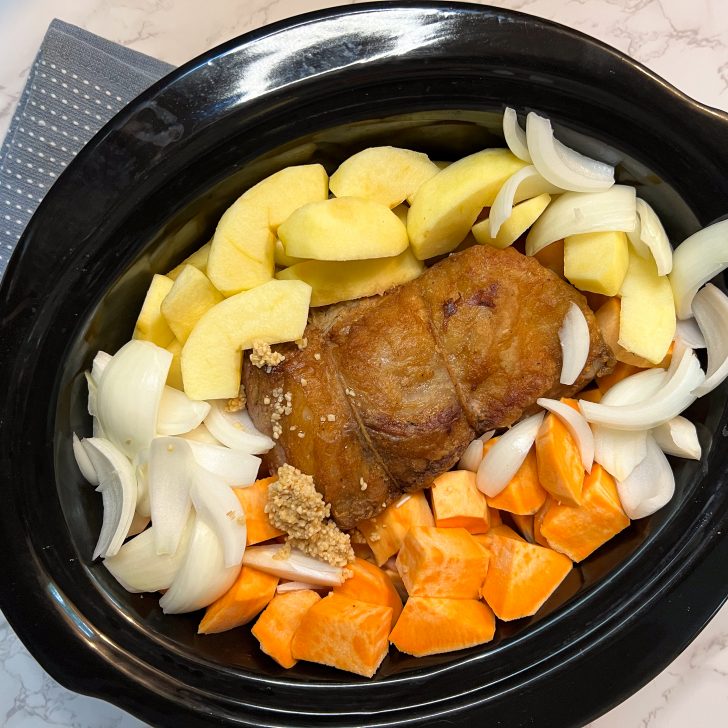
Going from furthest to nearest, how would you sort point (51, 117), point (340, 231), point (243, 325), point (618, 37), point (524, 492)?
1. point (618, 37)
2. point (51, 117)
3. point (524, 492)
4. point (243, 325)
5. point (340, 231)

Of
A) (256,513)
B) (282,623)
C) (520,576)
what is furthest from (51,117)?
(520,576)

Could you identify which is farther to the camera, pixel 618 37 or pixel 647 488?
pixel 618 37

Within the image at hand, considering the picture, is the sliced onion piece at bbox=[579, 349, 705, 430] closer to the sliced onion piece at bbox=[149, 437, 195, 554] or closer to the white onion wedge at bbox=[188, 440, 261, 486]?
the white onion wedge at bbox=[188, 440, 261, 486]

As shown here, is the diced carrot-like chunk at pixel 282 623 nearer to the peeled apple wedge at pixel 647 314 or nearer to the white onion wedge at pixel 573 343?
the white onion wedge at pixel 573 343

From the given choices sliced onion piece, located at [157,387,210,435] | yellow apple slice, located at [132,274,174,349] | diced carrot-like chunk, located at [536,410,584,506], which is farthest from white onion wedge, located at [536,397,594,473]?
yellow apple slice, located at [132,274,174,349]

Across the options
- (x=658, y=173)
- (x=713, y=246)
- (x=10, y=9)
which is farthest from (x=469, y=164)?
(x=10, y=9)

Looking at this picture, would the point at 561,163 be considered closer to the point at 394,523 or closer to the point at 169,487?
the point at 394,523
